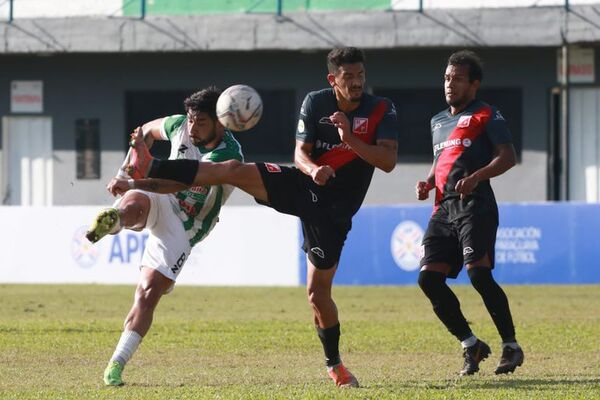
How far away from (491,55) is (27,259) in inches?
454

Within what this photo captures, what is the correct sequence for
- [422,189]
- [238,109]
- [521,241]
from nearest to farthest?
[238,109], [422,189], [521,241]

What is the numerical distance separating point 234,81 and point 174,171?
2186 centimetres

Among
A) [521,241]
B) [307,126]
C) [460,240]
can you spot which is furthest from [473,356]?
[521,241]

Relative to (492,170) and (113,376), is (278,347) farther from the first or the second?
(113,376)

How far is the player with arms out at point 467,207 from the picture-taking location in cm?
1009

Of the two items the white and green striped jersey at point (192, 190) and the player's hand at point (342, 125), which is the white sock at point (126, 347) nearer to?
the white and green striped jersey at point (192, 190)

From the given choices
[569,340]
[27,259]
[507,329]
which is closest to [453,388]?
[507,329]

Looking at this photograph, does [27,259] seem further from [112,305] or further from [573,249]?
[573,249]

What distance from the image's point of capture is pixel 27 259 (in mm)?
23656

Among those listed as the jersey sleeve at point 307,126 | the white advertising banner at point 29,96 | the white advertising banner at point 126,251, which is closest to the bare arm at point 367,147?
the jersey sleeve at point 307,126

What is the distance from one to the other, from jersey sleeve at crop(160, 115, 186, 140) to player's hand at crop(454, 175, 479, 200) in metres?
2.13

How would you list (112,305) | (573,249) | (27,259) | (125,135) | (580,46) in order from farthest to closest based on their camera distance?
(125,135) < (580,46) < (27,259) < (573,249) < (112,305)

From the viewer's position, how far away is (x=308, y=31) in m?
28.3

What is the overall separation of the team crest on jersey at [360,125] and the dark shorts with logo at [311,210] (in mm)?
481
